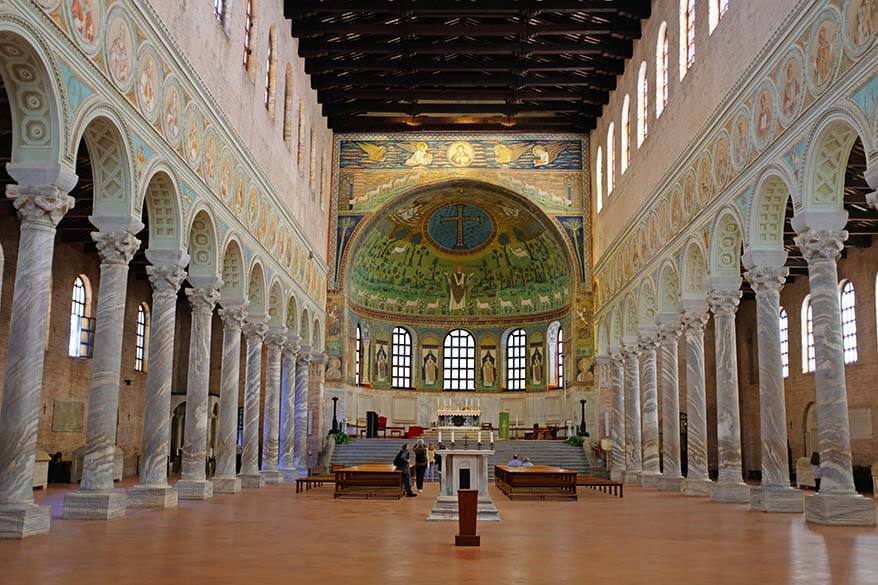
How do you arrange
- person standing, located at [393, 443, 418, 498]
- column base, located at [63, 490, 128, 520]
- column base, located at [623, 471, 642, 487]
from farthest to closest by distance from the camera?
column base, located at [623, 471, 642, 487] → person standing, located at [393, 443, 418, 498] → column base, located at [63, 490, 128, 520]

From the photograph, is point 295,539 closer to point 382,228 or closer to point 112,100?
point 112,100

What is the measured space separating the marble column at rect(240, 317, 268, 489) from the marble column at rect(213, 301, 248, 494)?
8.56 ft

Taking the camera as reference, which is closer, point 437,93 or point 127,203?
point 127,203

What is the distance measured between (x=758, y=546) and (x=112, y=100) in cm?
1244

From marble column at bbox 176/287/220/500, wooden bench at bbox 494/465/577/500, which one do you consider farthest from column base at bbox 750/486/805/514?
marble column at bbox 176/287/220/500

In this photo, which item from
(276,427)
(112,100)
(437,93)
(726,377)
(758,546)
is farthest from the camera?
(437,93)

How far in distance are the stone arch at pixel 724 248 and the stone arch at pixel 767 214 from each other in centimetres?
218

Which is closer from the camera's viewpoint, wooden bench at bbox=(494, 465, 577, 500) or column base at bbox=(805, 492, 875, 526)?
column base at bbox=(805, 492, 875, 526)

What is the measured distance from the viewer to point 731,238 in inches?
899

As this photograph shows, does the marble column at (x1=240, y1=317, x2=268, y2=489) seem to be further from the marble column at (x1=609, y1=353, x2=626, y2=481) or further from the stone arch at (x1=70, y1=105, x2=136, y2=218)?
the marble column at (x1=609, y1=353, x2=626, y2=481)

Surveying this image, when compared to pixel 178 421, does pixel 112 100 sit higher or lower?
higher

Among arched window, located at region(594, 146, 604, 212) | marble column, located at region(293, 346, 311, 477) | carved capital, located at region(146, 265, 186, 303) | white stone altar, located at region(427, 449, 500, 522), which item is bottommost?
white stone altar, located at region(427, 449, 500, 522)

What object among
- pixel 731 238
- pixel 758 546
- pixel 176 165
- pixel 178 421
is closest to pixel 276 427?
pixel 178 421

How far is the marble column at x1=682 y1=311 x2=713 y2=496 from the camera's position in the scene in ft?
82.8
